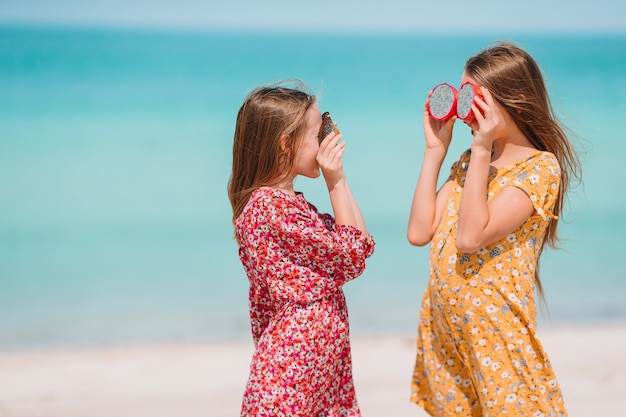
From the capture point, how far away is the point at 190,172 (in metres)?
8.80

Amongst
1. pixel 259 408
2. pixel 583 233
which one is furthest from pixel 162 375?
pixel 583 233

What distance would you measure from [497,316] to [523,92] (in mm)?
661

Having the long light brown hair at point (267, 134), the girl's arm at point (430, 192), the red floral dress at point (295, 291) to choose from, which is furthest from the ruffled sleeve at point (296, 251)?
the girl's arm at point (430, 192)

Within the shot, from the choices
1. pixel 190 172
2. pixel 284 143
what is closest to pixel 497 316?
pixel 284 143

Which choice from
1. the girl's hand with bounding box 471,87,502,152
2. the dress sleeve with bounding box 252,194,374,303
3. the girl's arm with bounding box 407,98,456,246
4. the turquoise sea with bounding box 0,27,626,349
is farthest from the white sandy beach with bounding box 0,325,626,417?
the girl's hand with bounding box 471,87,502,152

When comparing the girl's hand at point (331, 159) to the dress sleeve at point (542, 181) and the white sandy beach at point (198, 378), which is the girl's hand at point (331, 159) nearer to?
the dress sleeve at point (542, 181)

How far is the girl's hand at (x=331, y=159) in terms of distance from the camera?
228 centimetres

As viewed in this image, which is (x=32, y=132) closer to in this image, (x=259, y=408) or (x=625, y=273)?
(x=625, y=273)

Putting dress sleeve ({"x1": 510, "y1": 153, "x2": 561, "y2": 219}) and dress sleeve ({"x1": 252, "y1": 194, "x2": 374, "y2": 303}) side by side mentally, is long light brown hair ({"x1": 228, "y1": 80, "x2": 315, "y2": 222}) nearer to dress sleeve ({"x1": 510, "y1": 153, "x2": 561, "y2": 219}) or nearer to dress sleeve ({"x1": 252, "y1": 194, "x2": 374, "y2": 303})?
dress sleeve ({"x1": 252, "y1": 194, "x2": 374, "y2": 303})

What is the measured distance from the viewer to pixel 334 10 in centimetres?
1022

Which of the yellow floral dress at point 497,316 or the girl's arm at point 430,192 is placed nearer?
the yellow floral dress at point 497,316

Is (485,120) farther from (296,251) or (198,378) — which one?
(198,378)

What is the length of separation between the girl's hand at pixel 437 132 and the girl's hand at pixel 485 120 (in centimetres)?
23

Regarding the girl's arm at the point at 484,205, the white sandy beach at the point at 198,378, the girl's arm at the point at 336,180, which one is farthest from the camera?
the white sandy beach at the point at 198,378
